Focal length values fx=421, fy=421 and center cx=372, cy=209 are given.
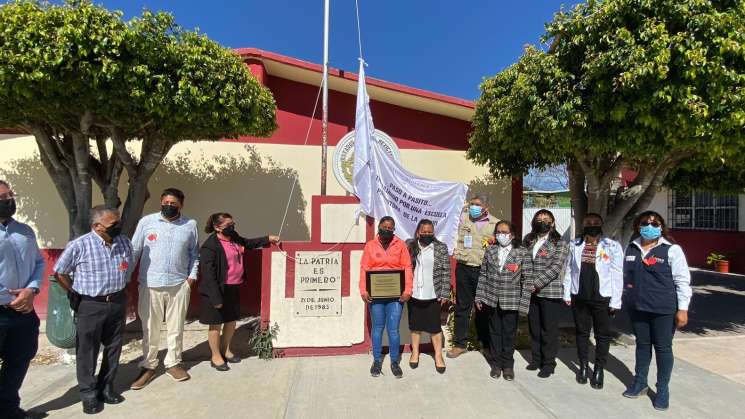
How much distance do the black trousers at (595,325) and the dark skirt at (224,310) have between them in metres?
3.44

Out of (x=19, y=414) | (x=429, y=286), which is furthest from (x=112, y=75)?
(x=429, y=286)

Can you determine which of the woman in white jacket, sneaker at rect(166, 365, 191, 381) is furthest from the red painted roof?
sneaker at rect(166, 365, 191, 381)

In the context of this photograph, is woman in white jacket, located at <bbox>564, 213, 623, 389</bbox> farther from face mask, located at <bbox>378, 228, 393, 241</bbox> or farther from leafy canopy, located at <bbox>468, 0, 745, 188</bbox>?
face mask, located at <bbox>378, 228, 393, 241</bbox>

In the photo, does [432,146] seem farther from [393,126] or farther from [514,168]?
[514,168]

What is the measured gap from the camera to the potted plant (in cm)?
1188

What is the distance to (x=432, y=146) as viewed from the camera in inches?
303

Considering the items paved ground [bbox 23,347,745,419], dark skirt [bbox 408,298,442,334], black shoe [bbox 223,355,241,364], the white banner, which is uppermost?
the white banner

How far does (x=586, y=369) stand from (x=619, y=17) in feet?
11.2

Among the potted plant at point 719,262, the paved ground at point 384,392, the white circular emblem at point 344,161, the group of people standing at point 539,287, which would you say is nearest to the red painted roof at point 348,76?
the white circular emblem at point 344,161

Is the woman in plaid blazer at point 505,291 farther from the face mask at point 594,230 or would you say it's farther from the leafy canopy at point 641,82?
the leafy canopy at point 641,82

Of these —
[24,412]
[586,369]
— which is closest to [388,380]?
[586,369]

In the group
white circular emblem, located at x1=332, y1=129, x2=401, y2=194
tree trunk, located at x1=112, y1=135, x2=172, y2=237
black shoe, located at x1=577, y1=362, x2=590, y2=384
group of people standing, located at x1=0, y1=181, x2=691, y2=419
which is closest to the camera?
group of people standing, located at x1=0, y1=181, x2=691, y2=419

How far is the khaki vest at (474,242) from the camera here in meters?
4.70

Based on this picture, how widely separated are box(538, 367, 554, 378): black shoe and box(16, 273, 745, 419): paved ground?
50 mm
